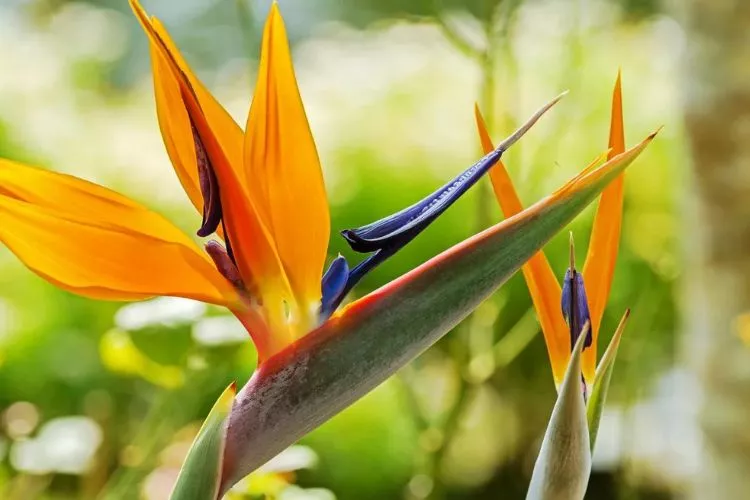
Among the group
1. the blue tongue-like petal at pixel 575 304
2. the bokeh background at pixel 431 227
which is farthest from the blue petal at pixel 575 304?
the bokeh background at pixel 431 227

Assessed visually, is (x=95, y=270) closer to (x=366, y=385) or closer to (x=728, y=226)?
(x=366, y=385)

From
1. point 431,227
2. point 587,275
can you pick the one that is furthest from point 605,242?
point 431,227

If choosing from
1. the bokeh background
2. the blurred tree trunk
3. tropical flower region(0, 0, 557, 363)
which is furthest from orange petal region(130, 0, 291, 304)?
the blurred tree trunk

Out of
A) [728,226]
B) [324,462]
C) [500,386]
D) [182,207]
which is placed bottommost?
[324,462]

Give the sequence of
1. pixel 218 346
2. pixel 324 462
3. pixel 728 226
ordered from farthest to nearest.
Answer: pixel 324 462, pixel 728 226, pixel 218 346

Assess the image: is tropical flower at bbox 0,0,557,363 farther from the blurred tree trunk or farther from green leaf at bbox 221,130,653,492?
the blurred tree trunk

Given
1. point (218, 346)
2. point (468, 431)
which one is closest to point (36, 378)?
point (468, 431)

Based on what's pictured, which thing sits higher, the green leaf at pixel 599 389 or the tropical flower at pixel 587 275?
the tropical flower at pixel 587 275

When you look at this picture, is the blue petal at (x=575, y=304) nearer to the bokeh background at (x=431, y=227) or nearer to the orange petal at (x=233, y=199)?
the orange petal at (x=233, y=199)
